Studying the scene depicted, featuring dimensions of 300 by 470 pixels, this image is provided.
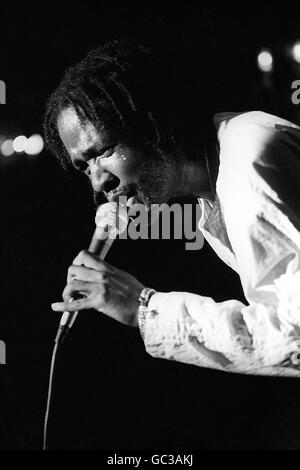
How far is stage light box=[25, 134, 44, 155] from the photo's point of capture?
184 centimetres

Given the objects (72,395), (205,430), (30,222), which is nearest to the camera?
(205,430)

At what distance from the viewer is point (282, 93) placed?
6.34 ft

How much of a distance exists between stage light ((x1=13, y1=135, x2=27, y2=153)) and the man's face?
55 centimetres

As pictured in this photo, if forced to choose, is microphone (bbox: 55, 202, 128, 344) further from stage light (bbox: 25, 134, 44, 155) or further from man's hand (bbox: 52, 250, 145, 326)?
stage light (bbox: 25, 134, 44, 155)

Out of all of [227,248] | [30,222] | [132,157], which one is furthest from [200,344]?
[30,222]

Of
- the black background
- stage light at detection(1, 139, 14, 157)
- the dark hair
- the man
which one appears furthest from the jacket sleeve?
stage light at detection(1, 139, 14, 157)

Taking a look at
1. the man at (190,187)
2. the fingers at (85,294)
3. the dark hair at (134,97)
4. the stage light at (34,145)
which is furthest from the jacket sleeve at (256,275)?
the stage light at (34,145)

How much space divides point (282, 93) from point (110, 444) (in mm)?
1192

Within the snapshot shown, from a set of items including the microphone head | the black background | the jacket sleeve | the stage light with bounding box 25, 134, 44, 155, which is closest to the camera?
the jacket sleeve

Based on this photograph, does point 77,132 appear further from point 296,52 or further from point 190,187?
point 296,52

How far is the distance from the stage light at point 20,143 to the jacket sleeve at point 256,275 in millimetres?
942

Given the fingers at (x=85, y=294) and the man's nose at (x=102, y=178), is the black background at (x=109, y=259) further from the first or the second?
the fingers at (x=85, y=294)

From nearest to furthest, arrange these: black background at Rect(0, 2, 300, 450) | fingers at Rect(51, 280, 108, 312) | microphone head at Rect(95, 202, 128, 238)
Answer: fingers at Rect(51, 280, 108, 312) → microphone head at Rect(95, 202, 128, 238) → black background at Rect(0, 2, 300, 450)
